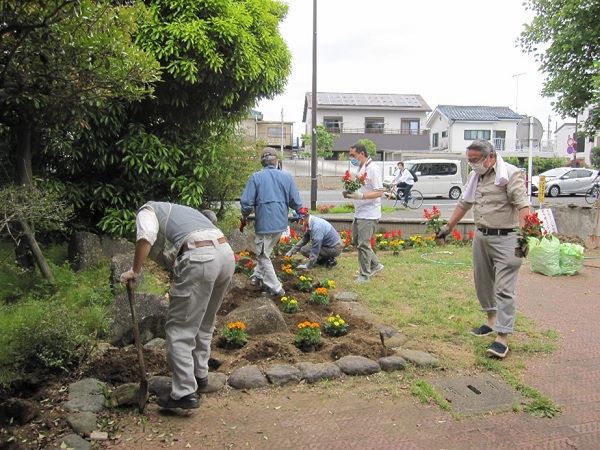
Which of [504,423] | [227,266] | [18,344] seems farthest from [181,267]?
[504,423]

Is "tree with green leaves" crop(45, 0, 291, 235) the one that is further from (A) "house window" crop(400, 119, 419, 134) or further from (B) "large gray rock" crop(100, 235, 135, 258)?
(A) "house window" crop(400, 119, 419, 134)

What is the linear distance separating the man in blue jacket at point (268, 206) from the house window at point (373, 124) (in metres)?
38.8

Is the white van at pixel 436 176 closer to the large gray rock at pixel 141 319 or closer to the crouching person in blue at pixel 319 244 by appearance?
the crouching person in blue at pixel 319 244

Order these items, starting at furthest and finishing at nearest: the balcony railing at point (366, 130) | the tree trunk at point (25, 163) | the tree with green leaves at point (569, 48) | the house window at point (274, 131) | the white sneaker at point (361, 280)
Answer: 1. the house window at point (274, 131)
2. the balcony railing at point (366, 130)
3. the tree with green leaves at point (569, 48)
4. the white sneaker at point (361, 280)
5. the tree trunk at point (25, 163)

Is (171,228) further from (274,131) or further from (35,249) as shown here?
(274,131)

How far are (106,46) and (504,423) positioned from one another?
4059 millimetres

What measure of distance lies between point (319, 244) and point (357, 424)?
4.33m

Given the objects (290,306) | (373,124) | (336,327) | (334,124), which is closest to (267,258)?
(290,306)

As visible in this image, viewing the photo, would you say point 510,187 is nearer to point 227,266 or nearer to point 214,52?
point 227,266

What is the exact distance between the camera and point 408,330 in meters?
5.02

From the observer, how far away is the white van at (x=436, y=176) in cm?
2431

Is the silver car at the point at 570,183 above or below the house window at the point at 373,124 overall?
below

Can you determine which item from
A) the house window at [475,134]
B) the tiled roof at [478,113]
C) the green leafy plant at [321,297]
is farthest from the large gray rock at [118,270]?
the house window at [475,134]

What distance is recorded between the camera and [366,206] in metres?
6.78
